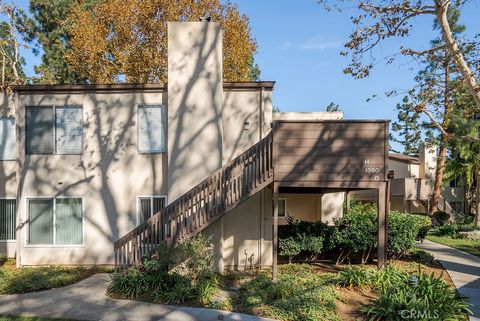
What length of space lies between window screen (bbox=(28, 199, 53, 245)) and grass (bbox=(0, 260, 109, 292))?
2.82ft

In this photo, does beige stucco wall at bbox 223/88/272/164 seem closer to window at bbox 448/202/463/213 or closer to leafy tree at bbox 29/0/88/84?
leafy tree at bbox 29/0/88/84

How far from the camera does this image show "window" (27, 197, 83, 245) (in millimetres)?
11109

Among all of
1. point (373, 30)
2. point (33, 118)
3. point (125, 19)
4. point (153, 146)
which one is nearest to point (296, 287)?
point (153, 146)

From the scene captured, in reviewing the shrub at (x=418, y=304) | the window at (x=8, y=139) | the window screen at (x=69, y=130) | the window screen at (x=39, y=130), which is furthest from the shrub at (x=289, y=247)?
the window at (x=8, y=139)

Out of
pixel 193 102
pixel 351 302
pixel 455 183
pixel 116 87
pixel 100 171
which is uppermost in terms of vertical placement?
pixel 116 87

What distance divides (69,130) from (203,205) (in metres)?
5.02

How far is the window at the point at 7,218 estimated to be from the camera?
12.0 metres

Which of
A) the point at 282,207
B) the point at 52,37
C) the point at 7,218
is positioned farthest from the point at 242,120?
the point at 52,37

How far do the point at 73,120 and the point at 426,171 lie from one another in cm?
2530

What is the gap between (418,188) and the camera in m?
25.9

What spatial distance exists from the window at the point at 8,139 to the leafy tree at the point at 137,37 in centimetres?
982

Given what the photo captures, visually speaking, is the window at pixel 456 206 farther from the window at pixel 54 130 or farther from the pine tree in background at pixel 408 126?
the window at pixel 54 130

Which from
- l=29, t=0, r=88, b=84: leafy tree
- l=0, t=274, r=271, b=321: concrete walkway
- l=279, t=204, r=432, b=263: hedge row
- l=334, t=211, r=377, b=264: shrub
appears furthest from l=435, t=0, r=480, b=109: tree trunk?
l=29, t=0, r=88, b=84: leafy tree
